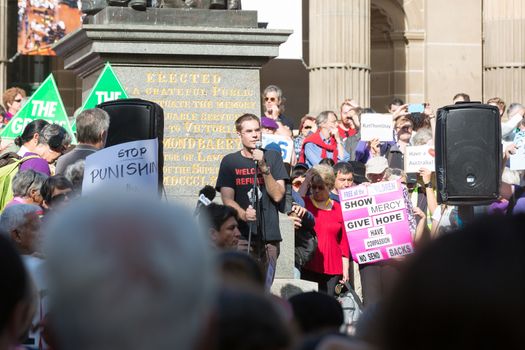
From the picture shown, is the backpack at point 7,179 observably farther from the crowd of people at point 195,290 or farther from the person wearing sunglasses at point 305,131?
the person wearing sunglasses at point 305,131

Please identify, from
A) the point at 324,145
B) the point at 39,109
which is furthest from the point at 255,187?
the point at 324,145

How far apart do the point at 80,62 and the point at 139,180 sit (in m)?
4.29

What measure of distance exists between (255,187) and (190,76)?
2231mm

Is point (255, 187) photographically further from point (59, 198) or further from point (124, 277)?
point (124, 277)

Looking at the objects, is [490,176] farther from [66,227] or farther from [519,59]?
[519,59]

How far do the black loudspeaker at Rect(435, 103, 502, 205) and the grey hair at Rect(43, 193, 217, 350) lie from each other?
32.1ft

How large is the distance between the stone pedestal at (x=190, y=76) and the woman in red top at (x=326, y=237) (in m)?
0.75

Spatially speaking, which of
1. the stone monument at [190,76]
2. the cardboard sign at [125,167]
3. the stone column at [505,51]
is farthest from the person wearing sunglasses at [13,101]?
the stone column at [505,51]

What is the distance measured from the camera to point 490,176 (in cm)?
1167

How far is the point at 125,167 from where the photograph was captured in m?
8.40

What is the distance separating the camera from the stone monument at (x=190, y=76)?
1165 centimetres

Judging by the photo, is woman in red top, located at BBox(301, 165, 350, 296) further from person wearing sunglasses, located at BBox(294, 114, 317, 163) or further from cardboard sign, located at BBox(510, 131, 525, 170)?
person wearing sunglasses, located at BBox(294, 114, 317, 163)

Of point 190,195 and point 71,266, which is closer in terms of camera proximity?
point 71,266

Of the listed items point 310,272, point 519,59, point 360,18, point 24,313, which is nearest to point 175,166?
point 310,272
